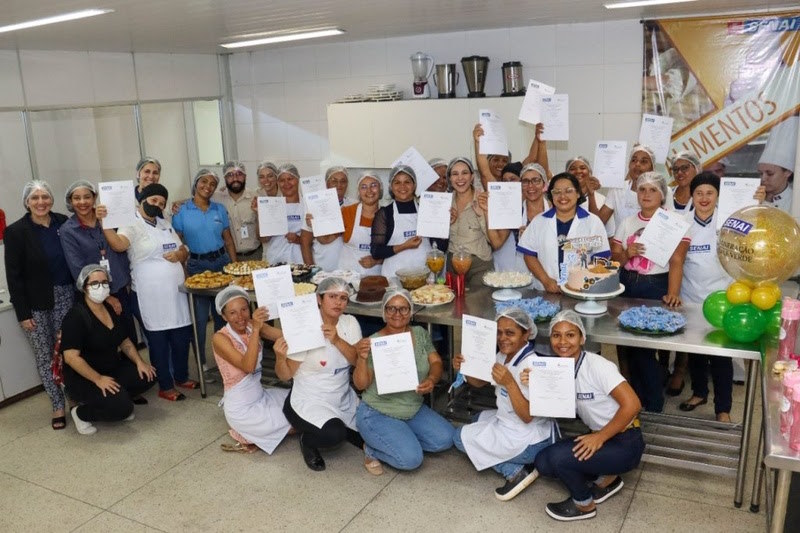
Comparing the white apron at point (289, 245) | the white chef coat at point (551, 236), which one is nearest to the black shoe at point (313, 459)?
the white chef coat at point (551, 236)

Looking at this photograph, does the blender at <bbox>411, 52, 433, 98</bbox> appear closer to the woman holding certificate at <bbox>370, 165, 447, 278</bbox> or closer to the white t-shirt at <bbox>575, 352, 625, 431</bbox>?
the woman holding certificate at <bbox>370, 165, 447, 278</bbox>

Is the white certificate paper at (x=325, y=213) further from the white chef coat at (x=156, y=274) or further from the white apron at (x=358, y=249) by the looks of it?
the white chef coat at (x=156, y=274)

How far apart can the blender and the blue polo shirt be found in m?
2.65

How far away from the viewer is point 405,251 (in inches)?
193

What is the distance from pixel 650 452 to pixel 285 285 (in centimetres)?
225

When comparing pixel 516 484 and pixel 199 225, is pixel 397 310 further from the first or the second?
pixel 199 225

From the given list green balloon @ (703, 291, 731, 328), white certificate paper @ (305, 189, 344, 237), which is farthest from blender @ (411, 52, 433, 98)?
green balloon @ (703, 291, 731, 328)

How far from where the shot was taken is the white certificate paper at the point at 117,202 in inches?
182

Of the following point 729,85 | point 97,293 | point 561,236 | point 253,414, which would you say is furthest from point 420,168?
point 729,85

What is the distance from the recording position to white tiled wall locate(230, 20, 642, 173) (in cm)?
639

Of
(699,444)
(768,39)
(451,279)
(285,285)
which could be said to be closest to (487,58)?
(768,39)

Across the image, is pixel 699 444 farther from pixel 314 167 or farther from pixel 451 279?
pixel 314 167

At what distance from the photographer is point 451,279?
455 cm

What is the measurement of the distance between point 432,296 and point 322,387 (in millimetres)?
871
